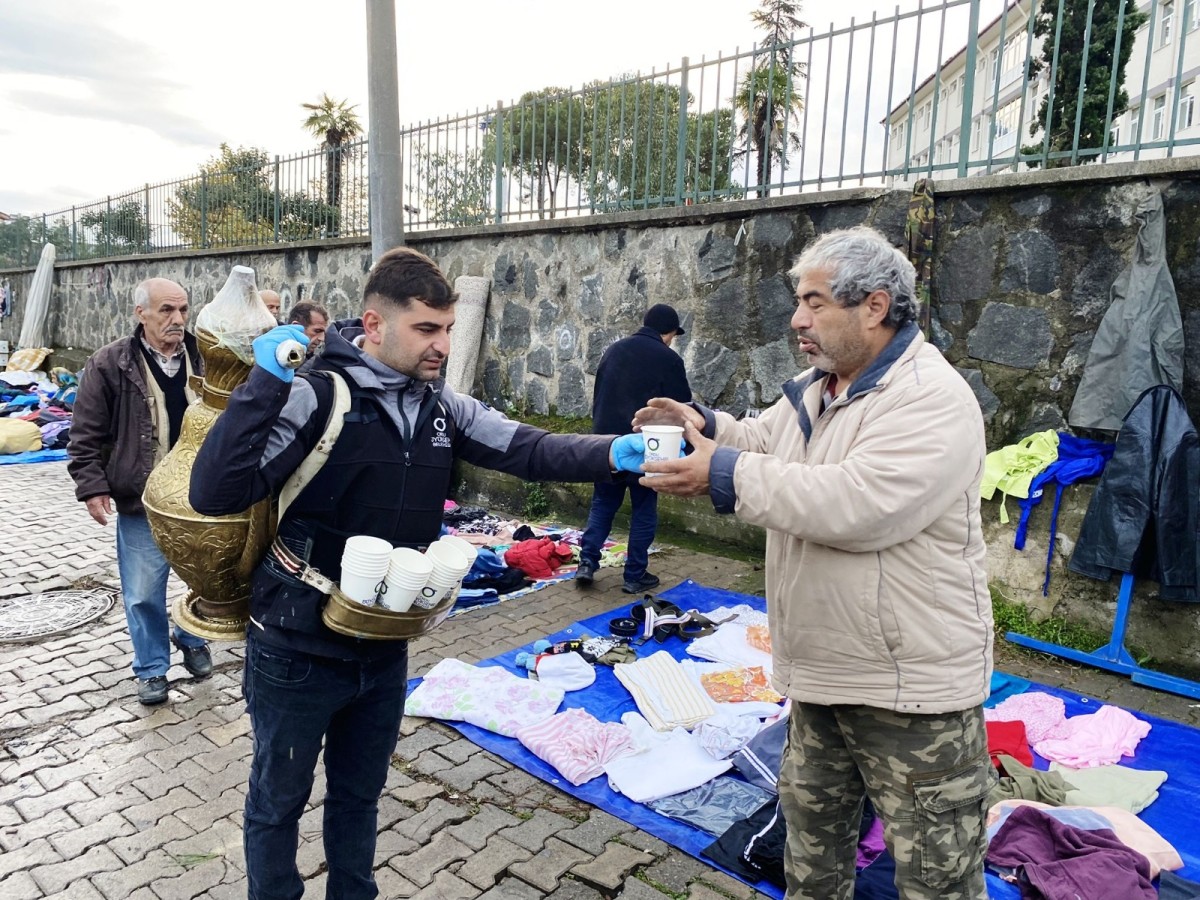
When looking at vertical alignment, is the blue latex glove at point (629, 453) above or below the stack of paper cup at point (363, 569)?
above

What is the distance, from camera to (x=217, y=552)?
2191 millimetres

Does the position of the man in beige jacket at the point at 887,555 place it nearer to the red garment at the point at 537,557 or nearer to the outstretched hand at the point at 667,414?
the outstretched hand at the point at 667,414

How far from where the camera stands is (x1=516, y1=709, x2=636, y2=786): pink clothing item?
144 inches

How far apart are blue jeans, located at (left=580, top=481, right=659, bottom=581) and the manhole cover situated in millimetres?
3383

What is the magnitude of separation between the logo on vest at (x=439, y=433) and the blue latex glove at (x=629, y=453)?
0.55 m

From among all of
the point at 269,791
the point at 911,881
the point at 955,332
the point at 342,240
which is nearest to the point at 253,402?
the point at 269,791

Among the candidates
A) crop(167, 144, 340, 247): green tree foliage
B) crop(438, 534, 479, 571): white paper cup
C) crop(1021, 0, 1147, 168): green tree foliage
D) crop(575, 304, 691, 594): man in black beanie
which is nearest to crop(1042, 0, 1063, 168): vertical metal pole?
crop(1021, 0, 1147, 168): green tree foliage

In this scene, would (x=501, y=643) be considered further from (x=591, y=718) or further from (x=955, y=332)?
(x=955, y=332)

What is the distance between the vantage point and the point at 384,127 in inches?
298

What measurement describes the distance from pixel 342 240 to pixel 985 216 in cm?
781

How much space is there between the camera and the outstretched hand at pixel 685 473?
88.9 inches

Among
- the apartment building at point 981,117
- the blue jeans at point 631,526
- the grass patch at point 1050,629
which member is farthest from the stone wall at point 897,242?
the blue jeans at point 631,526

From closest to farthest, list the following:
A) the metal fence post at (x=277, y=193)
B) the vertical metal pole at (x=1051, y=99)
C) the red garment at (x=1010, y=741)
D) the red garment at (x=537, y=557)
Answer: the red garment at (x=1010, y=741)
the vertical metal pole at (x=1051, y=99)
the red garment at (x=537, y=557)
the metal fence post at (x=277, y=193)

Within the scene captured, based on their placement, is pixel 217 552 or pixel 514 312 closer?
pixel 217 552
